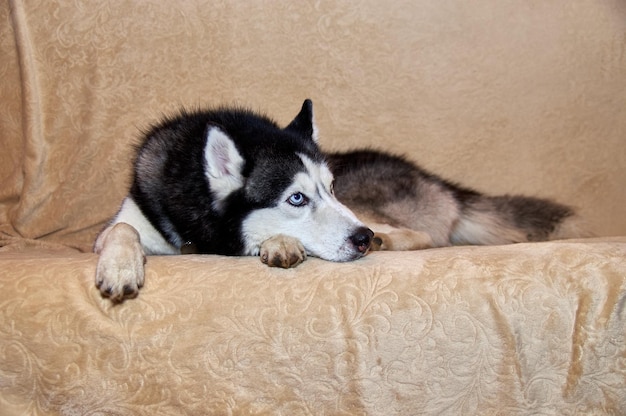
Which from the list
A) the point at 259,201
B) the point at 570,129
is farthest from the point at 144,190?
the point at 570,129

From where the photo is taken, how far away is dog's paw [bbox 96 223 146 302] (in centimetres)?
198

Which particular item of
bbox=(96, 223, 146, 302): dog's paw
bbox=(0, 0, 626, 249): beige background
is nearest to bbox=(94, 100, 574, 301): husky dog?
bbox=(96, 223, 146, 302): dog's paw

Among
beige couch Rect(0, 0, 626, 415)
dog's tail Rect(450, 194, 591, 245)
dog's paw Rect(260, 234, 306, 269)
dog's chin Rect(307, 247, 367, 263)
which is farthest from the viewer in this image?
beige couch Rect(0, 0, 626, 415)

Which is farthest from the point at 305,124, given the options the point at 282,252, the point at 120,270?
the point at 120,270

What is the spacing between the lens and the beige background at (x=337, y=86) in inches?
136

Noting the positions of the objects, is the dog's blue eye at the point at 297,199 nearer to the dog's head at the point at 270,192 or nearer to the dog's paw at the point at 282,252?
the dog's head at the point at 270,192

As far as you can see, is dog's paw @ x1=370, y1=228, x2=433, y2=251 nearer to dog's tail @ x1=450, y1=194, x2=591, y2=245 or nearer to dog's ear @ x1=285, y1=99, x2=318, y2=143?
dog's tail @ x1=450, y1=194, x2=591, y2=245

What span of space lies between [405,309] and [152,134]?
4.92ft

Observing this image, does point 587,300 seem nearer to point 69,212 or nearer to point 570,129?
point 570,129

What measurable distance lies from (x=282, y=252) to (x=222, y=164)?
500 millimetres

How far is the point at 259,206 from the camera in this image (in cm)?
242

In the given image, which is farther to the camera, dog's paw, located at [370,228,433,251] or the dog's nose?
dog's paw, located at [370,228,433,251]

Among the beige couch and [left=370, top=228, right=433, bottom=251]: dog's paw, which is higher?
the beige couch

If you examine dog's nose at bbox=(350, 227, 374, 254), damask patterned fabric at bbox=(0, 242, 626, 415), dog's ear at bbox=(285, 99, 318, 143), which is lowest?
damask patterned fabric at bbox=(0, 242, 626, 415)
